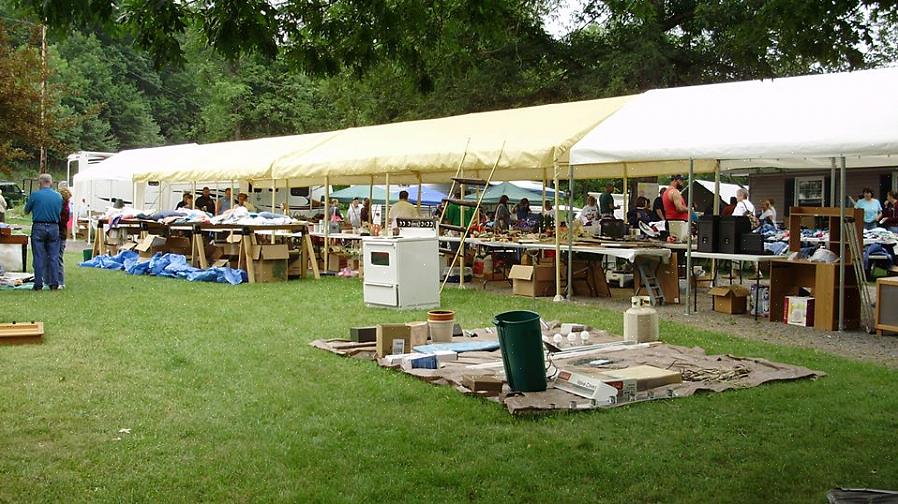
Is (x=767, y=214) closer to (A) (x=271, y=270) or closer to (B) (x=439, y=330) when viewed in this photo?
(A) (x=271, y=270)

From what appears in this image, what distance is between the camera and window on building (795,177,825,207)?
89.7ft

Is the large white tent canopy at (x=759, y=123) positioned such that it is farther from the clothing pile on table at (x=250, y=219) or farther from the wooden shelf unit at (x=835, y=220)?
the clothing pile on table at (x=250, y=219)

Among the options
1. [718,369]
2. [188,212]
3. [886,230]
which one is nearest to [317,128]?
[188,212]

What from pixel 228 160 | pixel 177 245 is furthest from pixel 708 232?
pixel 228 160

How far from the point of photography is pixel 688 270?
1268 centimetres

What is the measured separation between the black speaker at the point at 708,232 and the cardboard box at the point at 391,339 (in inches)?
223

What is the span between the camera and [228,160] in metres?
23.6

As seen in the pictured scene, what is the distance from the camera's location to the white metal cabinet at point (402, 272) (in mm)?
12961

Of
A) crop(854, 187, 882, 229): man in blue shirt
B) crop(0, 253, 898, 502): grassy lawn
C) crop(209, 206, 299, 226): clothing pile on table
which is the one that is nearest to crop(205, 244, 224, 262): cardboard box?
crop(209, 206, 299, 226): clothing pile on table

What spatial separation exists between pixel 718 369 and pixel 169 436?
4795mm

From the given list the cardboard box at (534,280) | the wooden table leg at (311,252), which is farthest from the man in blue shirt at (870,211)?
the wooden table leg at (311,252)

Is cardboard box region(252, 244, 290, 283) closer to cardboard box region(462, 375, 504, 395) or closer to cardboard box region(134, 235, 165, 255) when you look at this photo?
cardboard box region(134, 235, 165, 255)

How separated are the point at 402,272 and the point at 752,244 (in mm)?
4796

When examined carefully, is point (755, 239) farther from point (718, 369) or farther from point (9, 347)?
point (9, 347)
